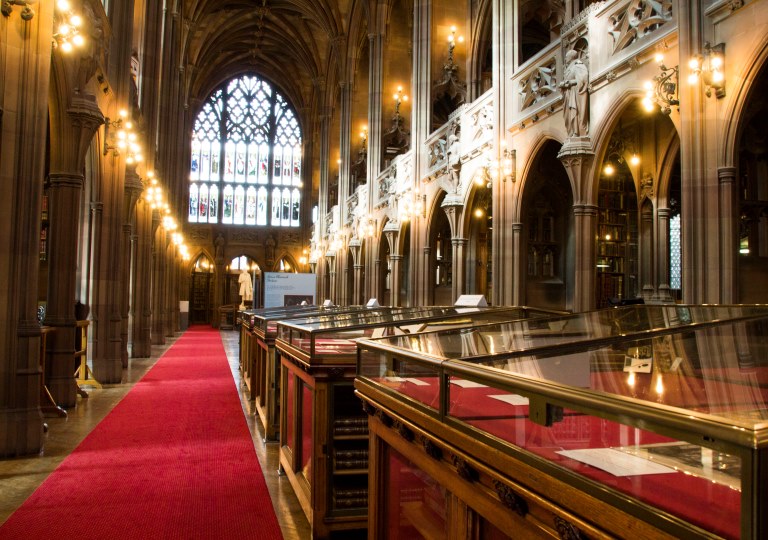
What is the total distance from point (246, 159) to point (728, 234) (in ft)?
111

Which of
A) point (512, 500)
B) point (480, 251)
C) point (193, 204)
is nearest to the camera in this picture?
point (512, 500)

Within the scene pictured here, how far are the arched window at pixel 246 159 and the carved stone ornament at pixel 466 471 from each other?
36471 millimetres

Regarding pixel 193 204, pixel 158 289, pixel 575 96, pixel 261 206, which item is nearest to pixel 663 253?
pixel 575 96

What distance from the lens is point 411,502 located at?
7.48 feet

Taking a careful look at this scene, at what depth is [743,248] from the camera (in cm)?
959

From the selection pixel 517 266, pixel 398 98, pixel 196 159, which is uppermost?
pixel 196 159

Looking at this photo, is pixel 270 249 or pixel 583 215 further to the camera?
pixel 270 249

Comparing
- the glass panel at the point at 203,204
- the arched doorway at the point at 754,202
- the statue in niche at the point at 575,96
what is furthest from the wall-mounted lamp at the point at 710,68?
the glass panel at the point at 203,204

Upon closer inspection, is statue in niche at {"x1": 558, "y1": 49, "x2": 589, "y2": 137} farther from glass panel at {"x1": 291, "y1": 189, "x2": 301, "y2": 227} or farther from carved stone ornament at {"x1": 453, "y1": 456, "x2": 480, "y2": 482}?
glass panel at {"x1": 291, "y1": 189, "x2": 301, "y2": 227}

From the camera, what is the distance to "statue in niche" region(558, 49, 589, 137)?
29.5 feet

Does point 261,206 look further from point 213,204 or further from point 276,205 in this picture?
point 213,204

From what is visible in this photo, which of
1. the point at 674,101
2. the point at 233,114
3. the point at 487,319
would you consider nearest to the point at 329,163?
the point at 233,114

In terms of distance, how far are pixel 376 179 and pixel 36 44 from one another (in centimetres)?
1572

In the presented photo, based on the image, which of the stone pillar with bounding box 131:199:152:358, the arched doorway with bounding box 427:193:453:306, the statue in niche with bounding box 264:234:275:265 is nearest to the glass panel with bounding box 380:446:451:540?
the arched doorway with bounding box 427:193:453:306
